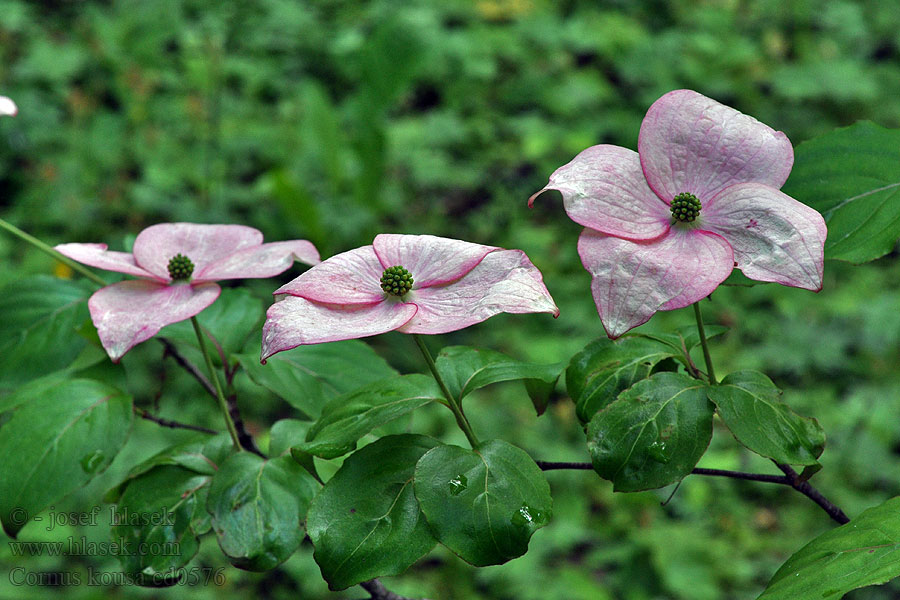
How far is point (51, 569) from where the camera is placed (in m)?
1.60

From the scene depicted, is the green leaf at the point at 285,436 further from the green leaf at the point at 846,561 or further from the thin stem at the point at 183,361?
the green leaf at the point at 846,561

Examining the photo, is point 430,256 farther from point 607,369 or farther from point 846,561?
point 846,561

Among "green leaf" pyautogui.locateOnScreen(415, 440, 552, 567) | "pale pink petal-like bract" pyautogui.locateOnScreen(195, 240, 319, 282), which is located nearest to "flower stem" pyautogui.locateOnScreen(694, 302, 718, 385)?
"green leaf" pyautogui.locateOnScreen(415, 440, 552, 567)

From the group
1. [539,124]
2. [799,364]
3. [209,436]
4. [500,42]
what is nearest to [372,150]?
[539,124]

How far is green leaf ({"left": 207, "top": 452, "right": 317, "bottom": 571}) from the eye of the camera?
49 centimetres

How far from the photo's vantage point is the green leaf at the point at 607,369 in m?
0.50

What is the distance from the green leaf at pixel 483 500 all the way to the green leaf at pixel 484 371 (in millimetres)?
58

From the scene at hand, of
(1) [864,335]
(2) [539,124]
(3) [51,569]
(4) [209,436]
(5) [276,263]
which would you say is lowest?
(3) [51,569]

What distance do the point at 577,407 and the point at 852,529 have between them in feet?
0.58

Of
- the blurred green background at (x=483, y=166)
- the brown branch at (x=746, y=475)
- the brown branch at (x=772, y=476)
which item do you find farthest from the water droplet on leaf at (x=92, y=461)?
the blurred green background at (x=483, y=166)

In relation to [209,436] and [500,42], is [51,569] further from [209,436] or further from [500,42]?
[500,42]

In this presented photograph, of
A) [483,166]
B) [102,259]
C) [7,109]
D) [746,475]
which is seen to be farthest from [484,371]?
[483,166]

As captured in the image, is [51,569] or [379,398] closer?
[379,398]

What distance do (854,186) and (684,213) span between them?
15 cm
